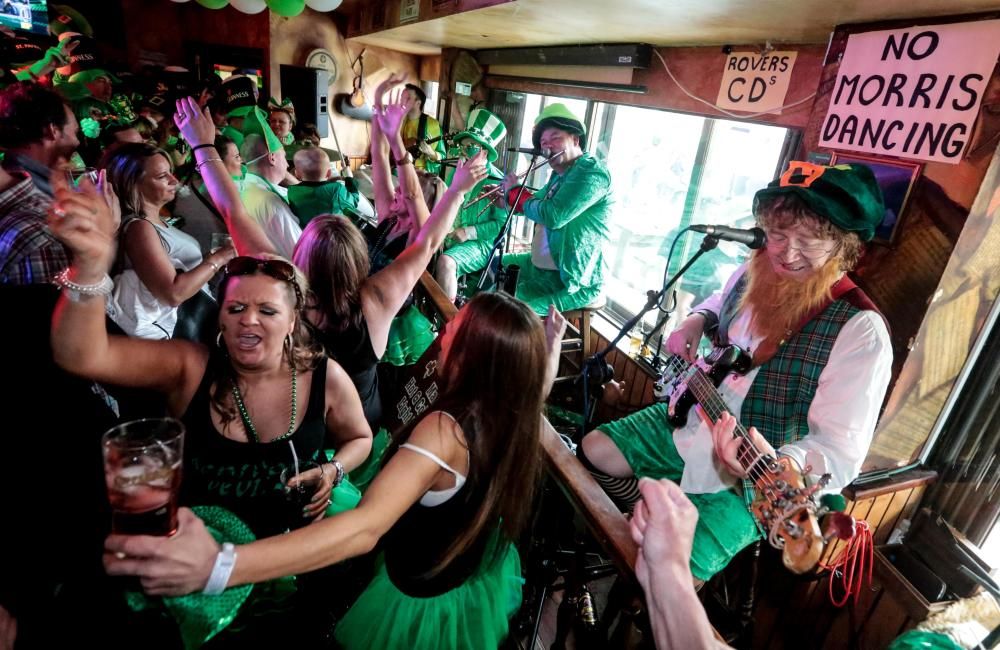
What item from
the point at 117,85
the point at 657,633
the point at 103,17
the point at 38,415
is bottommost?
the point at 657,633

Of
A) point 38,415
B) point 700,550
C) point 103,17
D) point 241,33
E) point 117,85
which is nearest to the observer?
point 38,415

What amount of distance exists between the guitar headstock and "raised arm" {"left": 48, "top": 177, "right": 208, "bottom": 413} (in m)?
1.76

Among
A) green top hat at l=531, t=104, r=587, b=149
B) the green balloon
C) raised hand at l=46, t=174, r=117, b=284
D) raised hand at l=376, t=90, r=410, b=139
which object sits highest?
the green balloon

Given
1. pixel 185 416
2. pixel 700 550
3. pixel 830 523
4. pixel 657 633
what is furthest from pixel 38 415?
pixel 700 550

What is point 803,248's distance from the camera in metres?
1.91

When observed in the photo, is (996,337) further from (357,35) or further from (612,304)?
(357,35)

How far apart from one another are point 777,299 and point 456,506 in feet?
5.15

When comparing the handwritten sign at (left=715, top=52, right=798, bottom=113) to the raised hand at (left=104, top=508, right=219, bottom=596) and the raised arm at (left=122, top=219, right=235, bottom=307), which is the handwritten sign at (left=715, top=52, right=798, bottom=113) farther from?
the raised hand at (left=104, top=508, right=219, bottom=596)

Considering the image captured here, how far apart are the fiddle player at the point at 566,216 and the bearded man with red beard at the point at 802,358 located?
1.43m

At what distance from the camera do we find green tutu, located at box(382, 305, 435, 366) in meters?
3.32

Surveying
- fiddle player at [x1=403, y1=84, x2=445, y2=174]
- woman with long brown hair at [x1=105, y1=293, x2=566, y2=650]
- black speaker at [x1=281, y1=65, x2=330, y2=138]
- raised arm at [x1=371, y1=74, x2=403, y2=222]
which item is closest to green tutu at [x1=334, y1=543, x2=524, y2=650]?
woman with long brown hair at [x1=105, y1=293, x2=566, y2=650]

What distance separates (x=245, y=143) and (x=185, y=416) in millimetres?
3293

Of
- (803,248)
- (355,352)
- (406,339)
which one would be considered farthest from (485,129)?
(803,248)

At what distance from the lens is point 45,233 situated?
6.60 ft
